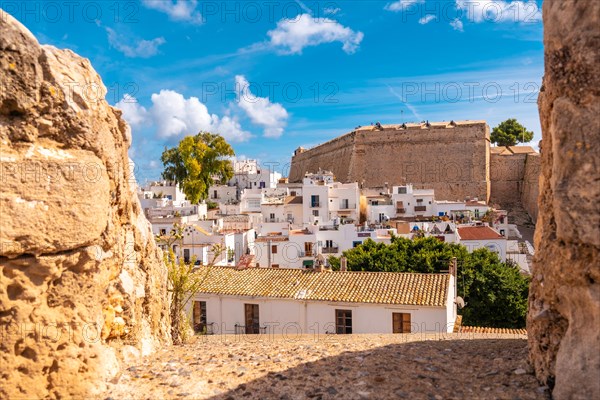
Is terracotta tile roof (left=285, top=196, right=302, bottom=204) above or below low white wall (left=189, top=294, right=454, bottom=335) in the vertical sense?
above

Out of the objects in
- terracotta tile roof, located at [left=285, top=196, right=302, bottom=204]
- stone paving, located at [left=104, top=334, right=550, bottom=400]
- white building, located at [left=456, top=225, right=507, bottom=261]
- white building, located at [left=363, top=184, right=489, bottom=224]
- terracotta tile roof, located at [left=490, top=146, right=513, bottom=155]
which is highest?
terracotta tile roof, located at [left=490, top=146, right=513, bottom=155]

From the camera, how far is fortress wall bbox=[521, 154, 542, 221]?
Result: 4112cm

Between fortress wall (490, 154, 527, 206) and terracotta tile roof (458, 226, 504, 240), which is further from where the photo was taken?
fortress wall (490, 154, 527, 206)

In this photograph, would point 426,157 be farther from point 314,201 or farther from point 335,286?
point 335,286

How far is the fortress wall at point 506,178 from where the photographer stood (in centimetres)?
4603

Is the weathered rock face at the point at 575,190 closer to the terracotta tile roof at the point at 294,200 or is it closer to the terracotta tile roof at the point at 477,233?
the terracotta tile roof at the point at 477,233

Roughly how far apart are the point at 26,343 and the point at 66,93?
174 centimetres

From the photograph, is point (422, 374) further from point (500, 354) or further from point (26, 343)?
point (26, 343)

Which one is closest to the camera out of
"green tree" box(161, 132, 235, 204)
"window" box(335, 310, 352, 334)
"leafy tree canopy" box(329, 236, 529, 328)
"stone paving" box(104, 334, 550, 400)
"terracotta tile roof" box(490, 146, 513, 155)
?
"stone paving" box(104, 334, 550, 400)

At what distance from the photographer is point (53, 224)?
10.6 feet

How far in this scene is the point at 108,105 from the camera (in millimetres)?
4258

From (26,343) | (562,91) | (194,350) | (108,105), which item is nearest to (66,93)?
(108,105)

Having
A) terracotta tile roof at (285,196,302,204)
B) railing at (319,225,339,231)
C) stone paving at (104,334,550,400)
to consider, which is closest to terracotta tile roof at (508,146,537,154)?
terracotta tile roof at (285,196,302,204)

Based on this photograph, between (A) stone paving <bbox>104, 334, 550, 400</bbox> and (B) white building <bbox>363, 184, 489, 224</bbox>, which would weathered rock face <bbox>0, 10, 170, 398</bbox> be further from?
(B) white building <bbox>363, 184, 489, 224</bbox>
